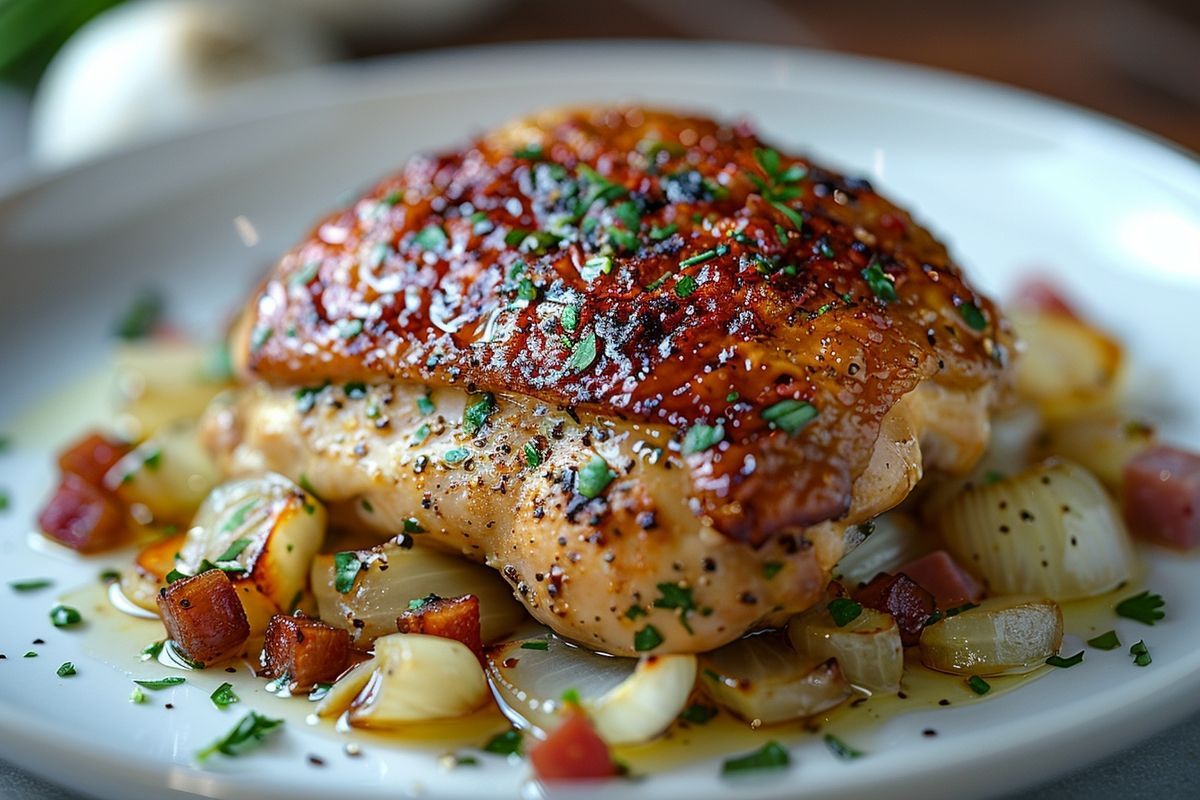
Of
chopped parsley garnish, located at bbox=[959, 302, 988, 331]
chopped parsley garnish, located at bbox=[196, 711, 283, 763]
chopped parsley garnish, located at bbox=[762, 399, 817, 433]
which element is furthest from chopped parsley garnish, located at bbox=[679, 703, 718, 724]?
chopped parsley garnish, located at bbox=[959, 302, 988, 331]

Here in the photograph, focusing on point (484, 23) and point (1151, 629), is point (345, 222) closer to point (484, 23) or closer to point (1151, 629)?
point (1151, 629)

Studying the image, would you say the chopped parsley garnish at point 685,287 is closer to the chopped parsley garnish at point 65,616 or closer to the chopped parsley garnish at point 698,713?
the chopped parsley garnish at point 698,713

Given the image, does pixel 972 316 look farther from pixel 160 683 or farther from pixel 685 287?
pixel 160 683

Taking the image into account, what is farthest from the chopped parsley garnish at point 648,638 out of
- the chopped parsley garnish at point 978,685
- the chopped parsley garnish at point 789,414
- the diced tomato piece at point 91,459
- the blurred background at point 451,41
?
the blurred background at point 451,41

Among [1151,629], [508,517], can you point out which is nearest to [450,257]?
[508,517]

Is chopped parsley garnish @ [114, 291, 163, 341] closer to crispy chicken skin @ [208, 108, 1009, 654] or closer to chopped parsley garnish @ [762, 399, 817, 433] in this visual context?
crispy chicken skin @ [208, 108, 1009, 654]
